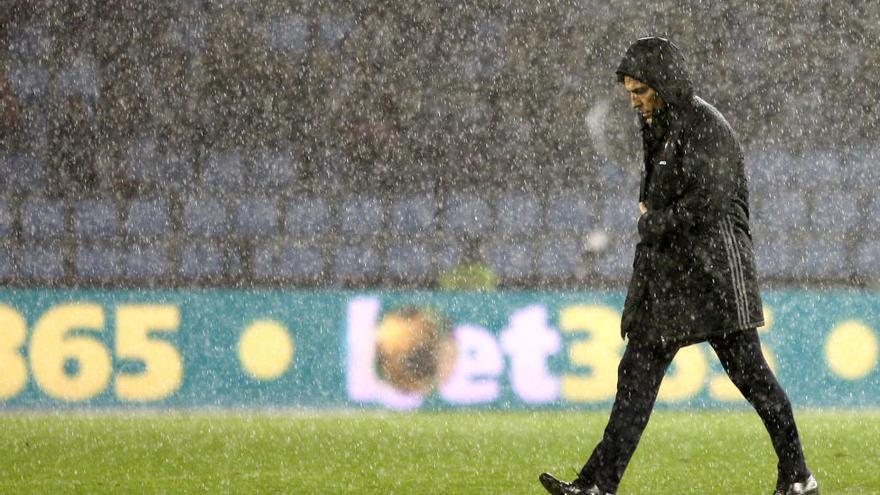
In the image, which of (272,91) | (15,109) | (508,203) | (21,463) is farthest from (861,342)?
(15,109)

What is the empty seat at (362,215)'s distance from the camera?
1100cm

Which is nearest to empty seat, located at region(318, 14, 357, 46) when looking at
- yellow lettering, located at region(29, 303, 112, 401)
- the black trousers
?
yellow lettering, located at region(29, 303, 112, 401)

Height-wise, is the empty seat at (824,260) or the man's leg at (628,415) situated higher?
the man's leg at (628,415)

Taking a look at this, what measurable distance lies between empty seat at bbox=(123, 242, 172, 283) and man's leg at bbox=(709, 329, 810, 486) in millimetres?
7300

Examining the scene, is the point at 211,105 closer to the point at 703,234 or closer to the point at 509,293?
the point at 509,293

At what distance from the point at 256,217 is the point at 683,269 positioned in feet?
23.8

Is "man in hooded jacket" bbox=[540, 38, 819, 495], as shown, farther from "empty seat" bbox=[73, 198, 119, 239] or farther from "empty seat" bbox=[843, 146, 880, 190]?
"empty seat" bbox=[843, 146, 880, 190]

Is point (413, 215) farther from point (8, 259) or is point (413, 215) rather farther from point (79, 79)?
point (8, 259)

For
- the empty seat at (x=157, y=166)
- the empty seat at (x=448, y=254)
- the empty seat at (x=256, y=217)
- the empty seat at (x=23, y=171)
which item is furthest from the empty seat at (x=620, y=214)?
the empty seat at (x=23, y=171)

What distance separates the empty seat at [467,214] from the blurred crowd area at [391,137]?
2cm

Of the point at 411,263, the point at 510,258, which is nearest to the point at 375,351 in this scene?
the point at 411,263

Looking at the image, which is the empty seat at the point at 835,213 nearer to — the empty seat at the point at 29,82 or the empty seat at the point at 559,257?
the empty seat at the point at 559,257

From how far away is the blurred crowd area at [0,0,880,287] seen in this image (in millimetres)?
10883

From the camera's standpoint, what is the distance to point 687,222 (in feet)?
12.8
